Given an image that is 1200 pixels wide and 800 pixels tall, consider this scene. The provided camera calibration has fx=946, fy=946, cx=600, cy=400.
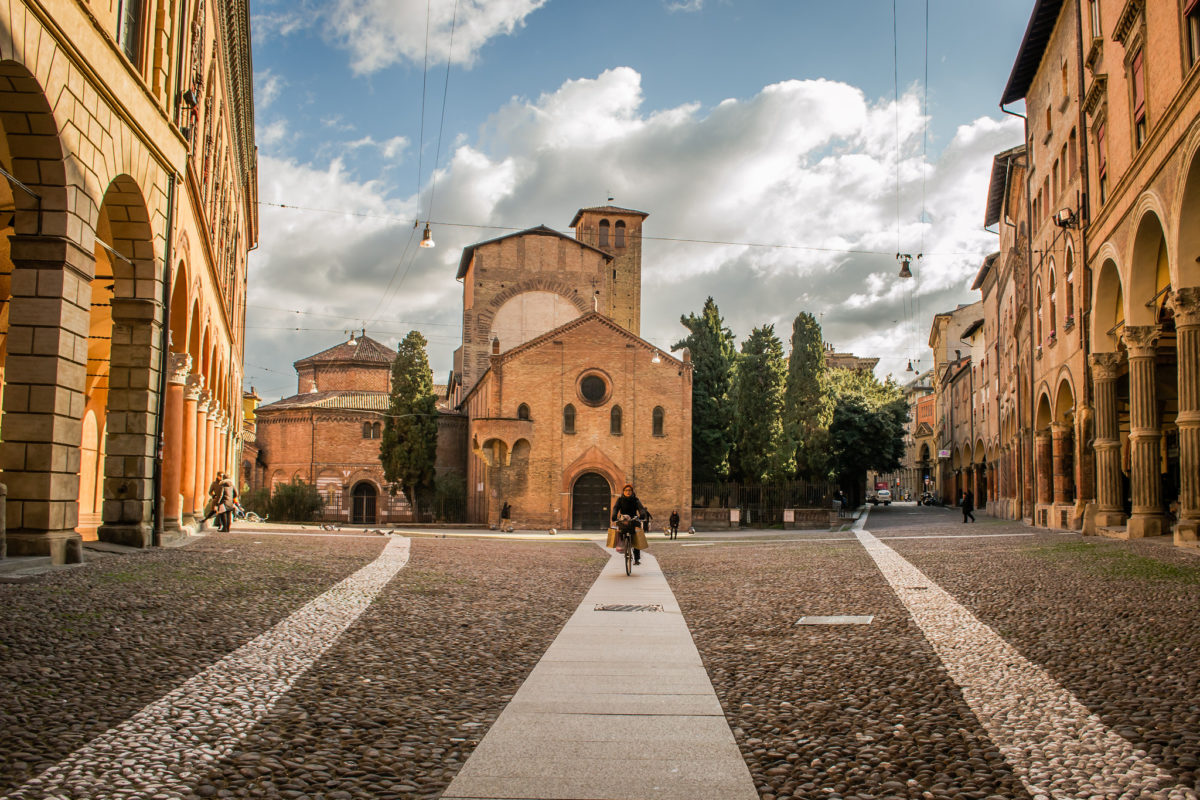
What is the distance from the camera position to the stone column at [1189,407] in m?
14.8

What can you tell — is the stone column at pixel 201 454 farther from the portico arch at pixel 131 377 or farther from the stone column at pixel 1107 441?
the stone column at pixel 1107 441

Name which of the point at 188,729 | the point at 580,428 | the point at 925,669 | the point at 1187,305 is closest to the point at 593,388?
the point at 580,428

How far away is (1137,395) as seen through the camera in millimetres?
17641

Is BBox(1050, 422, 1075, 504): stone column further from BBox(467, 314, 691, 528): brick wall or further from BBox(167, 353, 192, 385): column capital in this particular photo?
BBox(167, 353, 192, 385): column capital

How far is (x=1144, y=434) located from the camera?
17.4 metres

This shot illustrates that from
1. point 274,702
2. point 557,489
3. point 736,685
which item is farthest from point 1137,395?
point 557,489

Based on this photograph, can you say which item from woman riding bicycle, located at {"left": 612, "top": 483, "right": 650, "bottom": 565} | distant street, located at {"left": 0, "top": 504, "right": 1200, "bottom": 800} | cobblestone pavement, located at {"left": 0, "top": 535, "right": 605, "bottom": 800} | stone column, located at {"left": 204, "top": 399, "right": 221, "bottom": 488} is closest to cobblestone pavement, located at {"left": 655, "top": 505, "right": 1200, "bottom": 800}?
distant street, located at {"left": 0, "top": 504, "right": 1200, "bottom": 800}

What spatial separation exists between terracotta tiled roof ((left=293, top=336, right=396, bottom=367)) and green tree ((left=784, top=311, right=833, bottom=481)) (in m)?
23.7

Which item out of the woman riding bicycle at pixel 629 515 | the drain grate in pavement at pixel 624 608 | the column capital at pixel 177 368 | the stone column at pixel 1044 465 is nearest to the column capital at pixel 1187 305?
the woman riding bicycle at pixel 629 515

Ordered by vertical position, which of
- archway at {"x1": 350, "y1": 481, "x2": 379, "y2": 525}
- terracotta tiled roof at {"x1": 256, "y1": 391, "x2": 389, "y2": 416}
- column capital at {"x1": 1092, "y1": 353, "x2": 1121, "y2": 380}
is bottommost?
archway at {"x1": 350, "y1": 481, "x2": 379, "y2": 525}

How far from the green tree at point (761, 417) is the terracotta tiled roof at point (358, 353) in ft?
74.8

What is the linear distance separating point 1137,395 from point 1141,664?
1313cm

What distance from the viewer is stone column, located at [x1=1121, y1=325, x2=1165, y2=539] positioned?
17.5 meters

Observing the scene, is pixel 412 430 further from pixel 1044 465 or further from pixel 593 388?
pixel 1044 465
